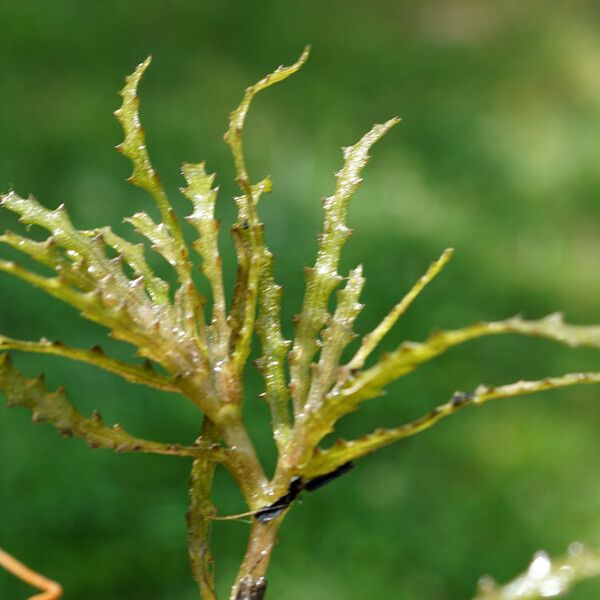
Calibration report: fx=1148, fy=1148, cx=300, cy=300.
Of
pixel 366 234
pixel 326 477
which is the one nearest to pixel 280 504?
pixel 326 477

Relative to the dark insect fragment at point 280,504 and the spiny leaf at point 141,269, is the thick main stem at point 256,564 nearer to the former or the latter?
the dark insect fragment at point 280,504

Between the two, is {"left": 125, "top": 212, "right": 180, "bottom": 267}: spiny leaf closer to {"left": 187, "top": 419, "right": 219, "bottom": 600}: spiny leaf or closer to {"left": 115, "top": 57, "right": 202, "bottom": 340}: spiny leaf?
{"left": 115, "top": 57, "right": 202, "bottom": 340}: spiny leaf

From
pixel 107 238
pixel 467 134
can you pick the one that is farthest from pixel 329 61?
pixel 107 238

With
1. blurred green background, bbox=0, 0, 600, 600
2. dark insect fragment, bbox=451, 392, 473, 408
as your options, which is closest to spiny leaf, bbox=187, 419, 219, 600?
dark insect fragment, bbox=451, 392, 473, 408

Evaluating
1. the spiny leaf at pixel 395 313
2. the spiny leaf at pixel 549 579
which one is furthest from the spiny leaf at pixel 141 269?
the spiny leaf at pixel 549 579

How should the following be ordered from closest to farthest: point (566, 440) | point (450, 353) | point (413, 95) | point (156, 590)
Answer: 1. point (156, 590)
2. point (566, 440)
3. point (450, 353)
4. point (413, 95)

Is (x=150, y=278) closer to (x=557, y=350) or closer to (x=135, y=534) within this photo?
(x=135, y=534)
